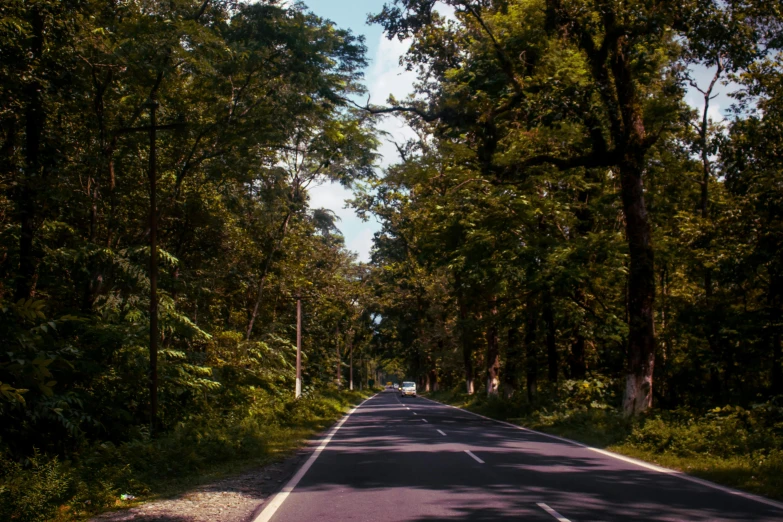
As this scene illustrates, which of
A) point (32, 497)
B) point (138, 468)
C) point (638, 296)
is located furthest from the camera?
point (638, 296)

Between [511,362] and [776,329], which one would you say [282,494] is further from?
[511,362]

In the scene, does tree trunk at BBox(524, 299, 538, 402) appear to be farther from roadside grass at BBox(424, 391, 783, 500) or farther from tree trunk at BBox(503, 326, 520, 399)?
roadside grass at BBox(424, 391, 783, 500)

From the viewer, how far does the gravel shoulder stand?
7965 mm

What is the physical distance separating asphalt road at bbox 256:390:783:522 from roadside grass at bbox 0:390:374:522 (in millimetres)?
1802

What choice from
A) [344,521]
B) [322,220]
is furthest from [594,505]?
[322,220]

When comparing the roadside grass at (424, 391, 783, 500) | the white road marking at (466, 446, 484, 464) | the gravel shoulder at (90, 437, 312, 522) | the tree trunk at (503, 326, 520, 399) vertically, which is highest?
the tree trunk at (503, 326, 520, 399)

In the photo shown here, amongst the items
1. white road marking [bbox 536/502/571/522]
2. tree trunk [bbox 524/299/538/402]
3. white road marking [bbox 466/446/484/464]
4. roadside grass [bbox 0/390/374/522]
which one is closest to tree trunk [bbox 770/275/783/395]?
white road marking [bbox 466/446/484/464]

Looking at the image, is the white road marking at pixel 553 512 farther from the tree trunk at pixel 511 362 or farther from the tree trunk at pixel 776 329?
the tree trunk at pixel 511 362

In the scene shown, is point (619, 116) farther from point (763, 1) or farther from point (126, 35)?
point (126, 35)

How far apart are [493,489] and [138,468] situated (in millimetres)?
6386

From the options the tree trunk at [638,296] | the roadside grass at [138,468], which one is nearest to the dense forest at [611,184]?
the tree trunk at [638,296]

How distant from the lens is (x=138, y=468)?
11.7m

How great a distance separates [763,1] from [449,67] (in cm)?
1051

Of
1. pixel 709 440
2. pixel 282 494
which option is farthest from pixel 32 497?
pixel 709 440
